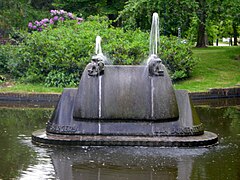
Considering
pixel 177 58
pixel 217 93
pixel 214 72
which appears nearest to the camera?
pixel 217 93

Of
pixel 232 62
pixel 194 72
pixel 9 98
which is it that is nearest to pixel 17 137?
pixel 9 98

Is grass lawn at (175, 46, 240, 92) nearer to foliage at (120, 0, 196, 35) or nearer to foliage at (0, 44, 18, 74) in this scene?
foliage at (120, 0, 196, 35)

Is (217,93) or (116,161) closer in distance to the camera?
(116,161)

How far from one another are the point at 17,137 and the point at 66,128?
1415mm

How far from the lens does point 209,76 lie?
2175cm

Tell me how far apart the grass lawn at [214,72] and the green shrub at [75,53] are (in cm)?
59

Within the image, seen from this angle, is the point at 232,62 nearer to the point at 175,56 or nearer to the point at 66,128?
the point at 175,56

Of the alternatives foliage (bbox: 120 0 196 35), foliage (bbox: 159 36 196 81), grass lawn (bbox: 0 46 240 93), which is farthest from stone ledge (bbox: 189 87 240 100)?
foliage (bbox: 120 0 196 35)

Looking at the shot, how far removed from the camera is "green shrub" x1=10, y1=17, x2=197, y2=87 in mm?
19703

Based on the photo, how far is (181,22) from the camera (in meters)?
23.2

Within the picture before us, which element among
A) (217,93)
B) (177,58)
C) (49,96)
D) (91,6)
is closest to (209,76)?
(177,58)

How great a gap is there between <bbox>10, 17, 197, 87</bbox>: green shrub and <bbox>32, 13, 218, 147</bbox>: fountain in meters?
8.90

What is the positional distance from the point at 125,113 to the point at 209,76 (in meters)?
12.0

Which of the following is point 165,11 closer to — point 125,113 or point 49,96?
point 49,96
